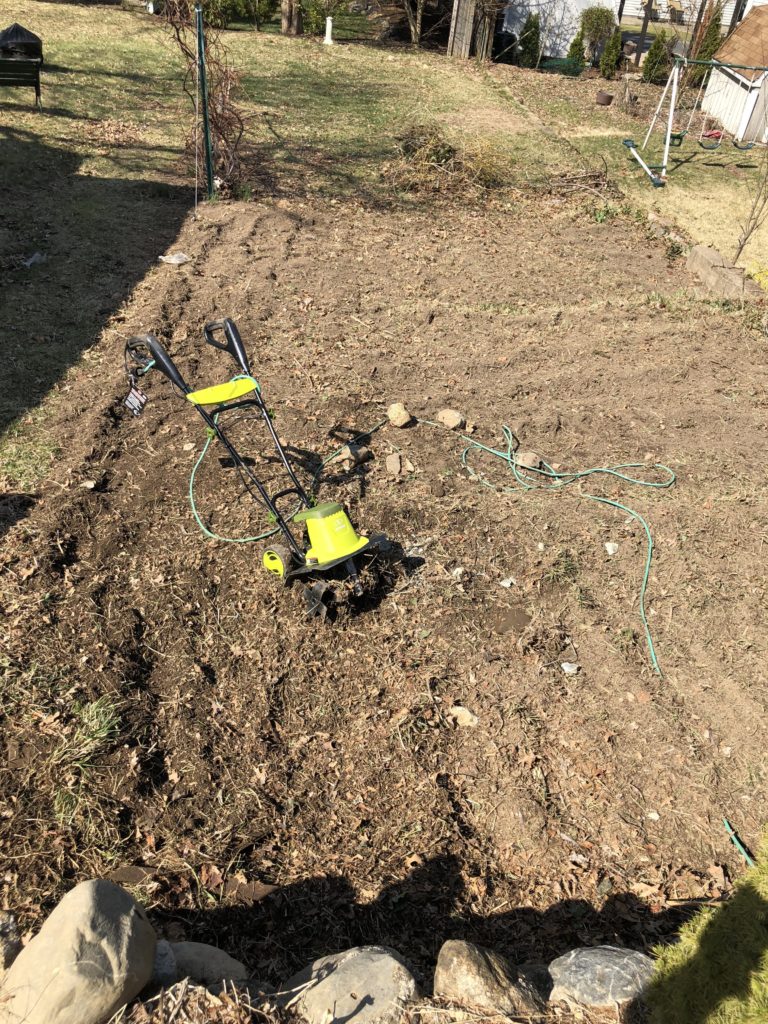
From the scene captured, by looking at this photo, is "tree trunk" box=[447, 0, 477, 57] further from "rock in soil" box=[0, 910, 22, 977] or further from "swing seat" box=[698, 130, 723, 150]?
"rock in soil" box=[0, 910, 22, 977]

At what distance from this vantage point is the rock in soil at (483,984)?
2.57 meters

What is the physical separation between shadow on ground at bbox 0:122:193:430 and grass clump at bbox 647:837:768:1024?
17.4 ft

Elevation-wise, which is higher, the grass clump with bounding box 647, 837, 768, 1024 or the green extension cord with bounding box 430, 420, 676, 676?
the grass clump with bounding box 647, 837, 768, 1024

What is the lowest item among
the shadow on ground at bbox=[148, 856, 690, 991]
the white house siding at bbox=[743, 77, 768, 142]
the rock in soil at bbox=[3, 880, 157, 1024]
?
the shadow on ground at bbox=[148, 856, 690, 991]

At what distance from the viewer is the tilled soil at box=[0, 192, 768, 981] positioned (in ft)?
10.9

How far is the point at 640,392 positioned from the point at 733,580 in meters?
2.34

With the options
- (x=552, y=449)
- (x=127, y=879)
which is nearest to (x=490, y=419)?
(x=552, y=449)

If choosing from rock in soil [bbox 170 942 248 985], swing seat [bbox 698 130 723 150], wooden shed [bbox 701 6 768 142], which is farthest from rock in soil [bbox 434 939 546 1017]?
wooden shed [bbox 701 6 768 142]

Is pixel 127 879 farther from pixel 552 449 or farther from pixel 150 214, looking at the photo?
pixel 150 214

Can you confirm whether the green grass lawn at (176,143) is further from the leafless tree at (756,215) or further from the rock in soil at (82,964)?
the rock in soil at (82,964)

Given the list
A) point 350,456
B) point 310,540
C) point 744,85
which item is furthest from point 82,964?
point 744,85

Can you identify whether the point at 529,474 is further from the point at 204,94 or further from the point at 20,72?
the point at 20,72

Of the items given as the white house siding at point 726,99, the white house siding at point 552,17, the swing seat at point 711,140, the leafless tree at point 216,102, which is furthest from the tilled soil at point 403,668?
the white house siding at point 552,17

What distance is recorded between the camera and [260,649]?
428 cm
